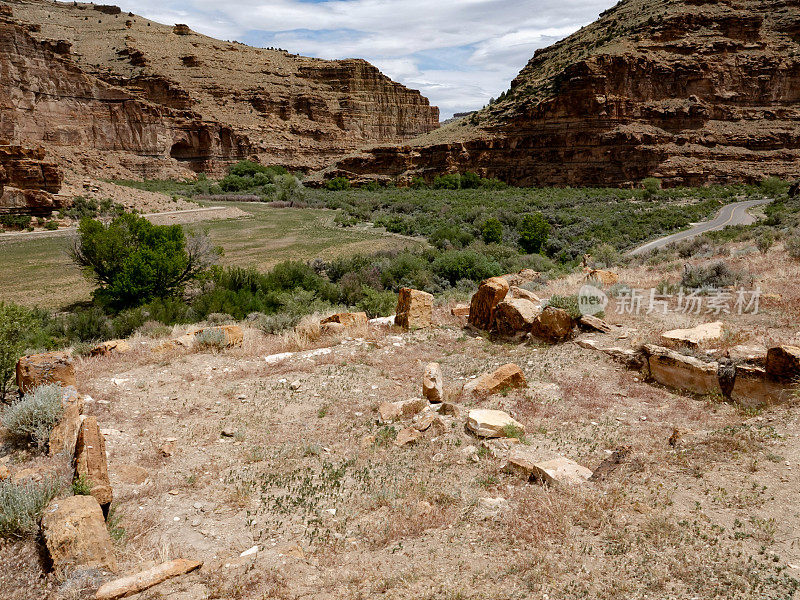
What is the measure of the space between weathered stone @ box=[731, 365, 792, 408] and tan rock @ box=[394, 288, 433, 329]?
6.26m

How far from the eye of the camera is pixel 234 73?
3270 inches

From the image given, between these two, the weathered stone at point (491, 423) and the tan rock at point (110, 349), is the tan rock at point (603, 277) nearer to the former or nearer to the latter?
the weathered stone at point (491, 423)

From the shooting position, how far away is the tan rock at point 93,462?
433 centimetres

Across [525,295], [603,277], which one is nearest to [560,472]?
[525,295]

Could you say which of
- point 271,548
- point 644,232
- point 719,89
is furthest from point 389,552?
point 719,89

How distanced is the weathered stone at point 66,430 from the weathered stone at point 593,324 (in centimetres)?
878

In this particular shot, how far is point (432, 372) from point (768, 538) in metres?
4.34

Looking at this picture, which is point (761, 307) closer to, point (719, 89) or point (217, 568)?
point (217, 568)

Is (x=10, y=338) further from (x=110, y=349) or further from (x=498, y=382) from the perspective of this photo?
(x=498, y=382)

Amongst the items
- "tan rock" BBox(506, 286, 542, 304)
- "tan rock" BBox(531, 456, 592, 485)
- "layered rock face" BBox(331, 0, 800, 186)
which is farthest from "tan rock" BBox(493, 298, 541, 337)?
"layered rock face" BBox(331, 0, 800, 186)

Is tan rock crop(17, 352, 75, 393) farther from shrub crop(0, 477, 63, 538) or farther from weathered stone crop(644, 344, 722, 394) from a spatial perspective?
weathered stone crop(644, 344, 722, 394)

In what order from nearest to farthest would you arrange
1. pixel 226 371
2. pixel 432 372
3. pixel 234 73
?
1. pixel 432 372
2. pixel 226 371
3. pixel 234 73

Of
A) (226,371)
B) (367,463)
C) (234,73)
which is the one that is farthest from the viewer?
(234,73)

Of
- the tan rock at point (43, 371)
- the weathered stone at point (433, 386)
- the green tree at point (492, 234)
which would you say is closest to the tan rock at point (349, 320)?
the weathered stone at point (433, 386)
